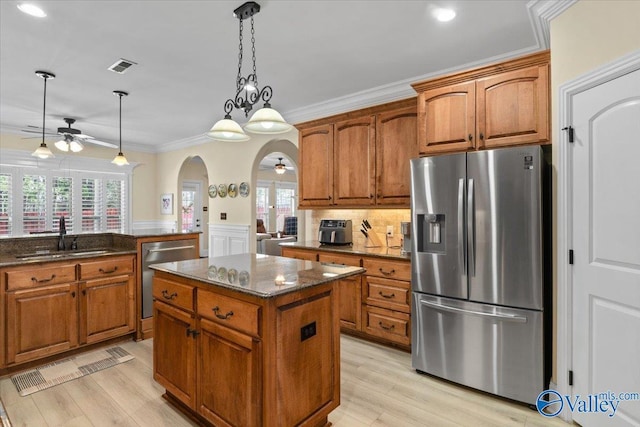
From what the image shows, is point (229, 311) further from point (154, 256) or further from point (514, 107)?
point (514, 107)

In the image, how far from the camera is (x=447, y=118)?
285cm

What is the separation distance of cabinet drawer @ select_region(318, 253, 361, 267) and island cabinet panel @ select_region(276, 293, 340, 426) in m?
1.45

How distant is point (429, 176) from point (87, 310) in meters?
3.30

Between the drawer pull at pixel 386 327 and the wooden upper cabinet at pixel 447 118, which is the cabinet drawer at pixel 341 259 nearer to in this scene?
the drawer pull at pixel 386 327

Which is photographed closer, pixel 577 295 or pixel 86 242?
pixel 577 295

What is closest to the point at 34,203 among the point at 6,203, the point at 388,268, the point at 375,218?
the point at 6,203

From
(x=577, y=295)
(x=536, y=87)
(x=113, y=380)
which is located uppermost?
(x=536, y=87)

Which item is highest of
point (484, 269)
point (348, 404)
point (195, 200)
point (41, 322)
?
point (195, 200)

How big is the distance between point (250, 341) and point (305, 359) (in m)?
0.35

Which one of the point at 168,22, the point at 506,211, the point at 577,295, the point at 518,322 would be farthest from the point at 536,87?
the point at 168,22

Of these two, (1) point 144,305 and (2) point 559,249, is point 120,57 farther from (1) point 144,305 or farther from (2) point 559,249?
(2) point 559,249

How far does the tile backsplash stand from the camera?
3857 millimetres

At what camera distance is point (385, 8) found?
2.33 m

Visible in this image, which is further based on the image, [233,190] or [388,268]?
[233,190]
